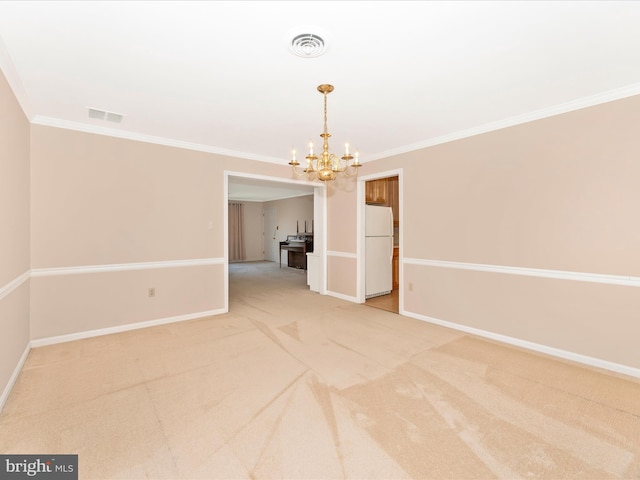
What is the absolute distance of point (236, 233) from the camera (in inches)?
437

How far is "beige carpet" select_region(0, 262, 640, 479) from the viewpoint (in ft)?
5.28

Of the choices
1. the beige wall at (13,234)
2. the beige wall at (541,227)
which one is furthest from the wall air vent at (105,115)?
the beige wall at (541,227)

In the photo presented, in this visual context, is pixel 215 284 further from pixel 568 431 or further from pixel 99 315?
pixel 568 431

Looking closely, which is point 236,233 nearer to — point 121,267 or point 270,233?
point 270,233

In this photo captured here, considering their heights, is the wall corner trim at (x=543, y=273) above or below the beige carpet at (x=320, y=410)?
above

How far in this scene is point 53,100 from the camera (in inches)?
110

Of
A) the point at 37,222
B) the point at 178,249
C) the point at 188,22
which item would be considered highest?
the point at 188,22

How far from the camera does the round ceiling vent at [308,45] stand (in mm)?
1879

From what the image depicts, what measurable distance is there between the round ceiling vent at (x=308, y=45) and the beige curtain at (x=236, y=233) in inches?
376

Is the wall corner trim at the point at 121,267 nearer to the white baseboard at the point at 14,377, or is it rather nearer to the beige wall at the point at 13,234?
the beige wall at the point at 13,234

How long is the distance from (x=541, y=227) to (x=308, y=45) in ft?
9.41

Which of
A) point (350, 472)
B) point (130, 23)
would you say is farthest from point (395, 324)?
point (130, 23)

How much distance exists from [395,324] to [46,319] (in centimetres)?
407

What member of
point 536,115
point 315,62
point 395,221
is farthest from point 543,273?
point 395,221
